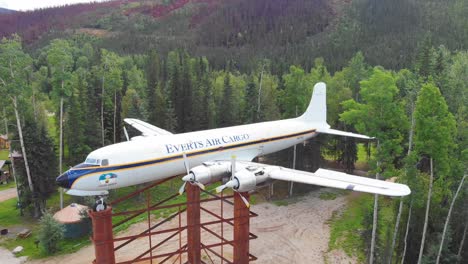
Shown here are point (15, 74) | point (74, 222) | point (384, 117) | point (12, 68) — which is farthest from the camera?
point (15, 74)

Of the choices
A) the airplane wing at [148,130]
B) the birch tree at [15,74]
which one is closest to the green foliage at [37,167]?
the birch tree at [15,74]

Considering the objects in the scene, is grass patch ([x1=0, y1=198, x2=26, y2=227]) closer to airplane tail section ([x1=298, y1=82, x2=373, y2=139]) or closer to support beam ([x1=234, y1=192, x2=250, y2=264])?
support beam ([x1=234, y1=192, x2=250, y2=264])

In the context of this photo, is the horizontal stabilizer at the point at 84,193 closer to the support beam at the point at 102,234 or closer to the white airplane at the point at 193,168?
the white airplane at the point at 193,168

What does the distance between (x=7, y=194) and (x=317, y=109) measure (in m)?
38.3

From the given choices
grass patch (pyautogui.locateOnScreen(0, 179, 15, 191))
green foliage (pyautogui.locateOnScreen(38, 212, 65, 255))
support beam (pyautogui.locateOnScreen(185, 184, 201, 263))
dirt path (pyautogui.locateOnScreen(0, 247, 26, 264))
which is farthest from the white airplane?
grass patch (pyautogui.locateOnScreen(0, 179, 15, 191))

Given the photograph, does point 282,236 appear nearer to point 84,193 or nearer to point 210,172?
point 210,172

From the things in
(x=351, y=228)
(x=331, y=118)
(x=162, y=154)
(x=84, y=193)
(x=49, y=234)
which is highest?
(x=162, y=154)

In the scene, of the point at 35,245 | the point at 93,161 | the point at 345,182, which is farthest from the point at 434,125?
the point at 35,245

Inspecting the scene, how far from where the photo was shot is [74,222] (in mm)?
32000

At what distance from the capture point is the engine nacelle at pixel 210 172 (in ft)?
70.1

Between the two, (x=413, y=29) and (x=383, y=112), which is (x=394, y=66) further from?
(x=383, y=112)

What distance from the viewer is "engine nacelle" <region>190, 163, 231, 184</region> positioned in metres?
21.4

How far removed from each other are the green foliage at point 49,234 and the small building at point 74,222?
1.99m

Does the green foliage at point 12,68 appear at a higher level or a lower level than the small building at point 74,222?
higher
